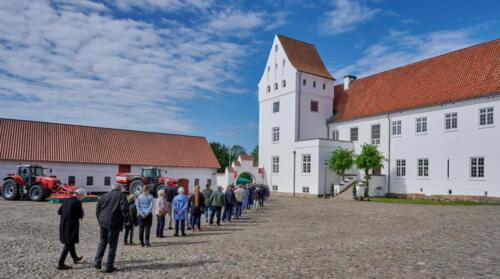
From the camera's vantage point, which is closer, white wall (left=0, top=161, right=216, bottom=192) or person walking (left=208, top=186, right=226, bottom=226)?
person walking (left=208, top=186, right=226, bottom=226)

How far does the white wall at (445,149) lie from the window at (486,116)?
25cm

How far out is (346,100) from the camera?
39.8m

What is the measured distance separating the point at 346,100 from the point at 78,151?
24.9 m

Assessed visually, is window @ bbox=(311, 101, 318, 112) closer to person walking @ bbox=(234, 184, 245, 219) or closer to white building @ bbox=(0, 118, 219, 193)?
white building @ bbox=(0, 118, 219, 193)

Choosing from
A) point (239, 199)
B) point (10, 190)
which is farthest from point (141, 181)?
point (239, 199)

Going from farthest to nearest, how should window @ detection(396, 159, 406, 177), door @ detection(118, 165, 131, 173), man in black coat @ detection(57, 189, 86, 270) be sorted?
door @ detection(118, 165, 131, 173) < window @ detection(396, 159, 406, 177) < man in black coat @ detection(57, 189, 86, 270)

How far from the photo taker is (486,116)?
26281 millimetres

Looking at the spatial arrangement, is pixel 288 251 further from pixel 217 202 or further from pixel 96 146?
pixel 96 146

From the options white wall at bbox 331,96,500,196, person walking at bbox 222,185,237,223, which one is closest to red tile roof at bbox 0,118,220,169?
white wall at bbox 331,96,500,196

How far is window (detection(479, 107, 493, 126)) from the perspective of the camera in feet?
85.5

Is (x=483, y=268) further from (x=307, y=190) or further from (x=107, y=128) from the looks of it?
(x=107, y=128)

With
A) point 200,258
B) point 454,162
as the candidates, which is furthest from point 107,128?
point 200,258

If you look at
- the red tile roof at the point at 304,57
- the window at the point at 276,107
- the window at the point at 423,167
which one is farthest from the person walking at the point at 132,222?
the window at the point at 276,107

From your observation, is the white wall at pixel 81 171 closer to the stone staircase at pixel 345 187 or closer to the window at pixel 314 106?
the window at pixel 314 106
